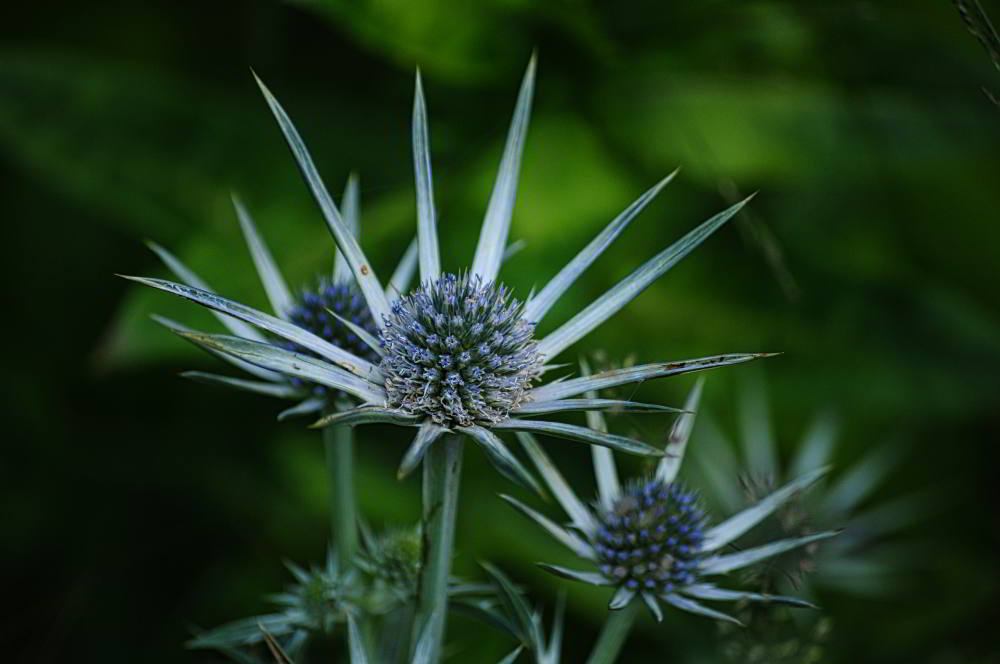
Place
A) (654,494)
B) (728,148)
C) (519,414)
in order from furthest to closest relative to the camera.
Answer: (728,148) < (654,494) < (519,414)

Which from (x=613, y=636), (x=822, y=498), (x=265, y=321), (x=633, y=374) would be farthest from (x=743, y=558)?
(x=822, y=498)

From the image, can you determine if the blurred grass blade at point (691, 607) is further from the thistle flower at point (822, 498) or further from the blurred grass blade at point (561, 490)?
the thistle flower at point (822, 498)

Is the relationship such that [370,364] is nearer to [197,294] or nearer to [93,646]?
[197,294]

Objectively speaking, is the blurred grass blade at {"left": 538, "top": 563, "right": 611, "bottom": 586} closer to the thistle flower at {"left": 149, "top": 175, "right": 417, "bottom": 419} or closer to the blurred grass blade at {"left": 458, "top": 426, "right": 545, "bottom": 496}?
the blurred grass blade at {"left": 458, "top": 426, "right": 545, "bottom": 496}

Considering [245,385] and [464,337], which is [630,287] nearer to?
[464,337]

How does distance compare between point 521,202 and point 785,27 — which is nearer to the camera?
point 521,202

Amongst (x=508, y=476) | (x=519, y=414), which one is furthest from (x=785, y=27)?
(x=508, y=476)

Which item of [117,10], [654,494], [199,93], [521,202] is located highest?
[117,10]
